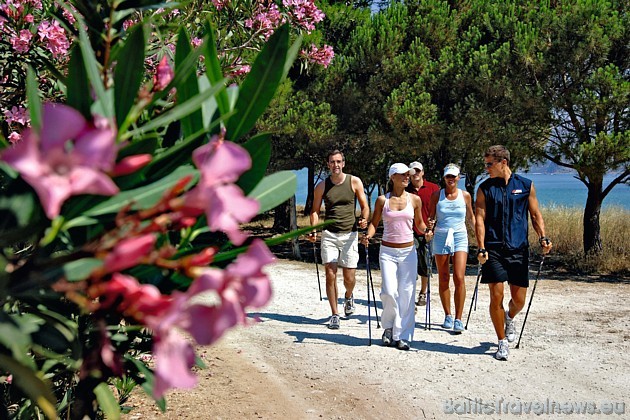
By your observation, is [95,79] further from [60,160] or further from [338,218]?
[338,218]

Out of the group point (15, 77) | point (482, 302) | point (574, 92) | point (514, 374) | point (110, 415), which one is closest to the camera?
point (110, 415)

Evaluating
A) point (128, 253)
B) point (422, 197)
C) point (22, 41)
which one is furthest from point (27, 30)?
point (422, 197)

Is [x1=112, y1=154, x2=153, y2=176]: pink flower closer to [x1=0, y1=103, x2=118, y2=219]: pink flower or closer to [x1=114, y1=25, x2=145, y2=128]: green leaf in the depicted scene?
[x1=0, y1=103, x2=118, y2=219]: pink flower

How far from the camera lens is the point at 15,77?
9.89 feet

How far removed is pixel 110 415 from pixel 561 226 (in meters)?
16.0

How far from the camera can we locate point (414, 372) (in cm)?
553

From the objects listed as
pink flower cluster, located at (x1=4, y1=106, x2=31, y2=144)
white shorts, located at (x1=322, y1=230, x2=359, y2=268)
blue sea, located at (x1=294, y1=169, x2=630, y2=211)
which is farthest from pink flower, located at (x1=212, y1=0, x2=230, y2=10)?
white shorts, located at (x1=322, y1=230, x2=359, y2=268)

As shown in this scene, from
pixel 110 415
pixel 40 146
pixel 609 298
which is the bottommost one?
pixel 609 298

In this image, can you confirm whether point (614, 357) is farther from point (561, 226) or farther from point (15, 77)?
point (561, 226)

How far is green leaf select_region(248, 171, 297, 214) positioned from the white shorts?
612 cm

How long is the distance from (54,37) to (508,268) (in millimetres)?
4482

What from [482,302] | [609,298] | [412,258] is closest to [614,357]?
[412,258]

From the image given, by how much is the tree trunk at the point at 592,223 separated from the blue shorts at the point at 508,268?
737cm

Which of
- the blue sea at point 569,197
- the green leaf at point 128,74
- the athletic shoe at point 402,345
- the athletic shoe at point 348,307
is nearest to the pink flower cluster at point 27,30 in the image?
the blue sea at point 569,197
